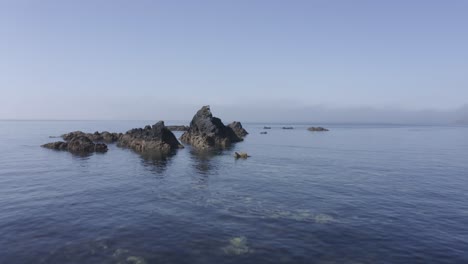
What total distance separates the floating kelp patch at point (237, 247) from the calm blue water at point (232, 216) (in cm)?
7

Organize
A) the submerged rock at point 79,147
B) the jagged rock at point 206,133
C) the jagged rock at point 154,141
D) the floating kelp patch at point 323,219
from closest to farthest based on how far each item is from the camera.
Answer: the floating kelp patch at point 323,219, the submerged rock at point 79,147, the jagged rock at point 154,141, the jagged rock at point 206,133

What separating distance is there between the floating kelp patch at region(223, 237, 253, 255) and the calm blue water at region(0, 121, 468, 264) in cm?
7

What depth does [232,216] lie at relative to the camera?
29031 mm

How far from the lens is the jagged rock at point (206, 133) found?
326ft

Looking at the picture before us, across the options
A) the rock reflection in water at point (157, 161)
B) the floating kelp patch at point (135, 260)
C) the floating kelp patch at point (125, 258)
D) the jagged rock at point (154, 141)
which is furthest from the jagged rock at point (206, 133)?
the floating kelp patch at point (135, 260)

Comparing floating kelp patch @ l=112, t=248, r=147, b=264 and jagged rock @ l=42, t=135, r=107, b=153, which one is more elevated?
jagged rock @ l=42, t=135, r=107, b=153

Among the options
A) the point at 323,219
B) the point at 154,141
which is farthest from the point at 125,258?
the point at 154,141

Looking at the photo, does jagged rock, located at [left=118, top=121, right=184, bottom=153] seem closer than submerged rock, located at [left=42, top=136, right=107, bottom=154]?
No

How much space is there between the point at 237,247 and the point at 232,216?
22.8ft

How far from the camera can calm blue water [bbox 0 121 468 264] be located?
21.2 metres

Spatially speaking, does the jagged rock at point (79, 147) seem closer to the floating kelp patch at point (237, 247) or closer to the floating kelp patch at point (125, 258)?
the floating kelp patch at point (125, 258)

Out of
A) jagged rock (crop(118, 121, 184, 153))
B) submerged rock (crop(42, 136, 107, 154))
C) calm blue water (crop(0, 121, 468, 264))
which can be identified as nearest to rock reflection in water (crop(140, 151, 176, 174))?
calm blue water (crop(0, 121, 468, 264))

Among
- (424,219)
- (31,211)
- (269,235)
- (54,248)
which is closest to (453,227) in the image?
(424,219)

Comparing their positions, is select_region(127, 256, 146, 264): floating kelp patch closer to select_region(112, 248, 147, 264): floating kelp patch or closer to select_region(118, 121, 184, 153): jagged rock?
select_region(112, 248, 147, 264): floating kelp patch
